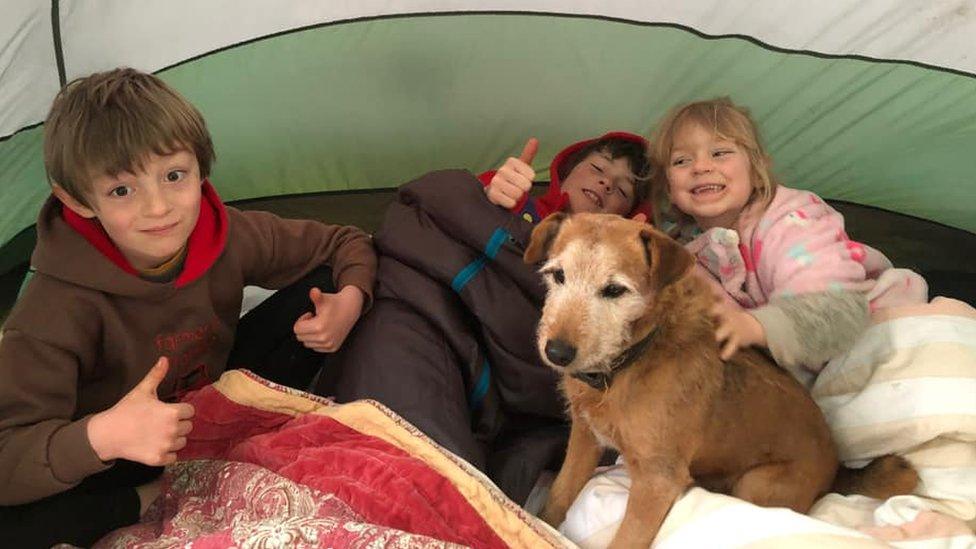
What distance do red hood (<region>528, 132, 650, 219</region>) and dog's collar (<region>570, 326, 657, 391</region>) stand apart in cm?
47

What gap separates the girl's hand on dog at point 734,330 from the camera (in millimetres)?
1377

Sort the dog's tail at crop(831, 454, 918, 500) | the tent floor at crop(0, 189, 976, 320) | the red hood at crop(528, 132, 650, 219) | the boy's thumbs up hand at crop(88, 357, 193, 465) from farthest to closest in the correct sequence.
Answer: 1. the tent floor at crop(0, 189, 976, 320)
2. the red hood at crop(528, 132, 650, 219)
3. the dog's tail at crop(831, 454, 918, 500)
4. the boy's thumbs up hand at crop(88, 357, 193, 465)

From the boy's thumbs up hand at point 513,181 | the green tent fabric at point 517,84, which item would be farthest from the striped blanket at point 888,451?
the green tent fabric at point 517,84

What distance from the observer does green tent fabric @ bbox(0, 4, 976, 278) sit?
1933 mm

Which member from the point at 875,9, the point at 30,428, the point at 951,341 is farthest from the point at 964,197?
the point at 30,428

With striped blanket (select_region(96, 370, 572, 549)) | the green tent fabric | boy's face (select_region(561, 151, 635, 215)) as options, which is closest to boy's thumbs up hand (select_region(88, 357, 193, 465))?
striped blanket (select_region(96, 370, 572, 549))

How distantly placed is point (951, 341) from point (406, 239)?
1.01 meters

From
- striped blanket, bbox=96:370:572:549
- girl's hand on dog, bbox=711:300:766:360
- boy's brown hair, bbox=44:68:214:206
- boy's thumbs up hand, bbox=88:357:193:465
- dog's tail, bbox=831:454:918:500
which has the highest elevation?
boy's brown hair, bbox=44:68:214:206

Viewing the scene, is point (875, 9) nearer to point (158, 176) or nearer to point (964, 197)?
point (964, 197)

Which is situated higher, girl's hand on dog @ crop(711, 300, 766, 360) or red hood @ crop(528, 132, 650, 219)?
red hood @ crop(528, 132, 650, 219)

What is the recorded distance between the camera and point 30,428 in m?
1.28

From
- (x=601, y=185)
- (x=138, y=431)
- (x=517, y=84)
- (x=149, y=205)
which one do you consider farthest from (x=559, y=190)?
→ (x=138, y=431)

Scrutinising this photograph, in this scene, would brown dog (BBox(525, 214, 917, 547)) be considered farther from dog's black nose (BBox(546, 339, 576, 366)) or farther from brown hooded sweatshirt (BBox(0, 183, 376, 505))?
brown hooded sweatshirt (BBox(0, 183, 376, 505))

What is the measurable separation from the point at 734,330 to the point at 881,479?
385mm
